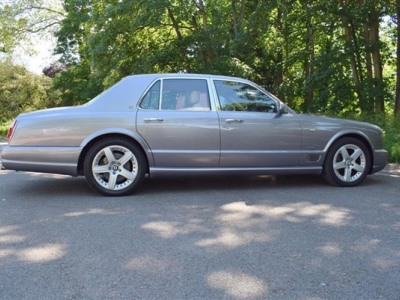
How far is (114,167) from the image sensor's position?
5.84 metres

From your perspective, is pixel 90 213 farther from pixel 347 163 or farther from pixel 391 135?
pixel 391 135

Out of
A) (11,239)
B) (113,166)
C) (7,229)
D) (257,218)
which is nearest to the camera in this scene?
(11,239)

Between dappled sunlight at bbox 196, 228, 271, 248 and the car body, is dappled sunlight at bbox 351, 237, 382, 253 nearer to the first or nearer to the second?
dappled sunlight at bbox 196, 228, 271, 248

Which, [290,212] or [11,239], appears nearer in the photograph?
[11,239]

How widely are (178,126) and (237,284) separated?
312cm

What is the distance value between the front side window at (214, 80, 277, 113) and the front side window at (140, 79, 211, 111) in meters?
0.23

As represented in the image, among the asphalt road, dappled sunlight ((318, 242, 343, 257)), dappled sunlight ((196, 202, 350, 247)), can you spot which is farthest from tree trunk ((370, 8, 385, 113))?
dappled sunlight ((318, 242, 343, 257))

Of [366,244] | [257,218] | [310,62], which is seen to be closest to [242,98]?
[257,218]

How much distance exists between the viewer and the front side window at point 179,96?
602cm

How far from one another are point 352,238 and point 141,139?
2.96m

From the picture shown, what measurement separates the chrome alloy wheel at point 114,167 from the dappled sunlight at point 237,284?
9.33 feet

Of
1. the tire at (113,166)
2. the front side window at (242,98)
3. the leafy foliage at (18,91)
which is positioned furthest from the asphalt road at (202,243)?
the leafy foliage at (18,91)

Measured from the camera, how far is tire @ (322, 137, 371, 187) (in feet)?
21.3

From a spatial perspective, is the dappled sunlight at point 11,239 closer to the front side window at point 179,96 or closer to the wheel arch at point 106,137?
the wheel arch at point 106,137
